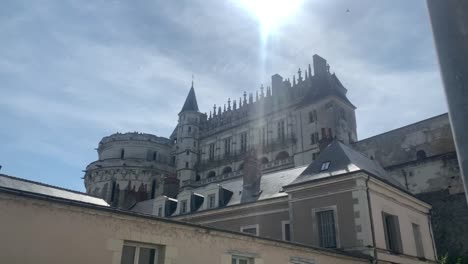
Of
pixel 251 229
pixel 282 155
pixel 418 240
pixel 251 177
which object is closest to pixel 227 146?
pixel 282 155

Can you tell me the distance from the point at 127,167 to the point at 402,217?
38408 millimetres

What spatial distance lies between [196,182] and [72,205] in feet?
145

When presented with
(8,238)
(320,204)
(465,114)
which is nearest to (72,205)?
(8,238)

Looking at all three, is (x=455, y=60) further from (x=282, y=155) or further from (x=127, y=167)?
(x=127, y=167)

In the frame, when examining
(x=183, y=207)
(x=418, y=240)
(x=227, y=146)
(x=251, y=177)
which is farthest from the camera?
(x=227, y=146)

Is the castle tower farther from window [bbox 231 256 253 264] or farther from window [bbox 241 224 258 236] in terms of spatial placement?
window [bbox 231 256 253 264]

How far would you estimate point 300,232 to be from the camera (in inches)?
641

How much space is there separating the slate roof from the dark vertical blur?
5525 centimetres

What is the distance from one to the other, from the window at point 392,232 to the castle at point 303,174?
4 cm

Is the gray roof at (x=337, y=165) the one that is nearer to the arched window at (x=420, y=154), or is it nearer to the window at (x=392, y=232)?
the window at (x=392, y=232)

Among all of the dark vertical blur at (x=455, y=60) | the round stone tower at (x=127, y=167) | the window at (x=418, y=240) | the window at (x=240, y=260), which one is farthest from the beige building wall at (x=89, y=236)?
the round stone tower at (x=127, y=167)

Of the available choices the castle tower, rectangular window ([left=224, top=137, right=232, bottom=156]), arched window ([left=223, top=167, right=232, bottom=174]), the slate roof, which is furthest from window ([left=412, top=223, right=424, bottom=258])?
the slate roof

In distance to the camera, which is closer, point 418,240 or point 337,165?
point 337,165

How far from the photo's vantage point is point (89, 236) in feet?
24.5
